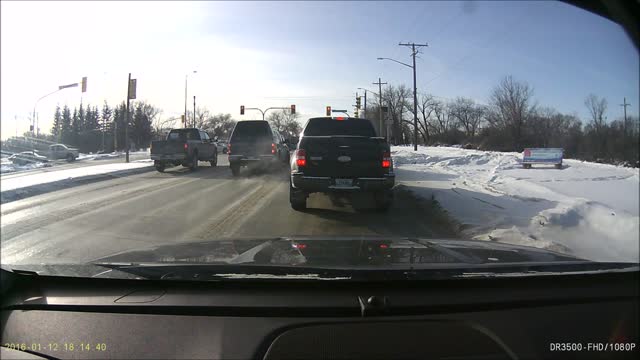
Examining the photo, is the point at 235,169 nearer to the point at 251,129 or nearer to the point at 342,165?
the point at 251,129

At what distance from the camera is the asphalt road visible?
20.7 feet

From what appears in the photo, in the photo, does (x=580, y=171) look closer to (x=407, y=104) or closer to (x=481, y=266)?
(x=481, y=266)

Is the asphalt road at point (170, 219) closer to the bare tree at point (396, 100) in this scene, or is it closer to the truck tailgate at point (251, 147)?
the truck tailgate at point (251, 147)

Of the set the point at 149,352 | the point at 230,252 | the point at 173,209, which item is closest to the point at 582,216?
the point at 230,252

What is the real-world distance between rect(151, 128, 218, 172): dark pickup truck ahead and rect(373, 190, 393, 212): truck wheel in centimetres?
1334

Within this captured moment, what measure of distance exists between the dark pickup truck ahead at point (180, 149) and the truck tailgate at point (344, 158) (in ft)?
42.1

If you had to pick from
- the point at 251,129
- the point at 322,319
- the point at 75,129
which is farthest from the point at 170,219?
the point at 75,129

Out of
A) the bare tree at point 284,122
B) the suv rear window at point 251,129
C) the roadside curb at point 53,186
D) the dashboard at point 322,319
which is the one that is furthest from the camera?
the bare tree at point 284,122

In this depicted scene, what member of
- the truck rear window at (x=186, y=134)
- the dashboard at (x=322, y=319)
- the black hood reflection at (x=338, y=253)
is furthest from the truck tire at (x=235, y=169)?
the dashboard at (x=322, y=319)

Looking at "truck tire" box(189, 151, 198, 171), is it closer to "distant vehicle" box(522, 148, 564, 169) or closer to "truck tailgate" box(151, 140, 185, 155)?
"truck tailgate" box(151, 140, 185, 155)

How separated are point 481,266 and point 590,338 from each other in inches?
27.7

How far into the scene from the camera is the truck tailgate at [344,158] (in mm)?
8938

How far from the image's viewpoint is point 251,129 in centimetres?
1909

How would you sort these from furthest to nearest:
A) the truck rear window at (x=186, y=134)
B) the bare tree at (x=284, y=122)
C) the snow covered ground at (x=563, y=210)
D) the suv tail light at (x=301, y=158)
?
the bare tree at (x=284, y=122), the truck rear window at (x=186, y=134), the suv tail light at (x=301, y=158), the snow covered ground at (x=563, y=210)
